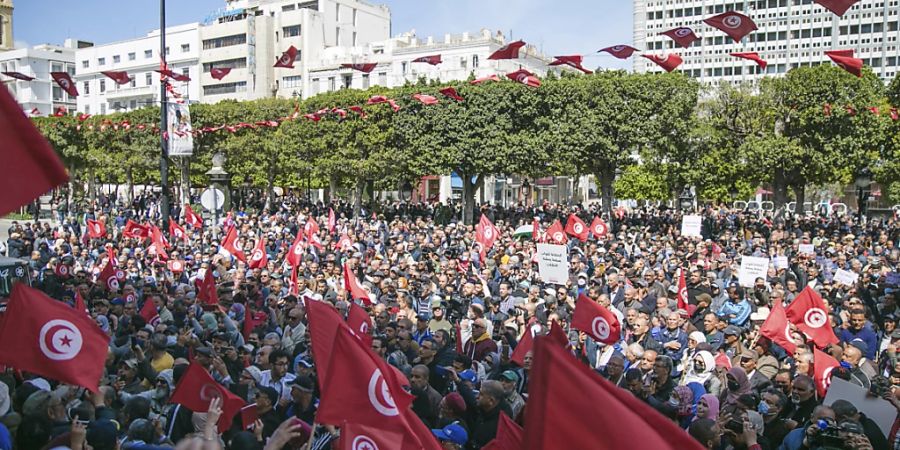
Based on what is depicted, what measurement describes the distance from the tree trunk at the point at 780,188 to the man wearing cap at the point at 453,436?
3571cm

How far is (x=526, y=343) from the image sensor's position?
31.9ft

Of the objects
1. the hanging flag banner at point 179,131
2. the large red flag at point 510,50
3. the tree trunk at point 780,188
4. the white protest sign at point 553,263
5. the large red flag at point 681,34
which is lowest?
the white protest sign at point 553,263

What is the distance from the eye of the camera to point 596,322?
10.8 metres

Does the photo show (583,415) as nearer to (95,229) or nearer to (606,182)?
(95,229)

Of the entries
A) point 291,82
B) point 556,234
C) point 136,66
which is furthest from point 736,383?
point 136,66

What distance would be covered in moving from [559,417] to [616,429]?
0.86 ft

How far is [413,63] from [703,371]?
63507 millimetres

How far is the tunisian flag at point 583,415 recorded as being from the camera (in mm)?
3635

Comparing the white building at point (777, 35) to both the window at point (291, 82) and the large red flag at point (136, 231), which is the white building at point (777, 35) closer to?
the window at point (291, 82)

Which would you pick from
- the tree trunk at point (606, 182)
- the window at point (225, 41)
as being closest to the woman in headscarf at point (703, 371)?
the tree trunk at point (606, 182)

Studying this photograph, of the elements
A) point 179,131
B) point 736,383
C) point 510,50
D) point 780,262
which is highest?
point 510,50

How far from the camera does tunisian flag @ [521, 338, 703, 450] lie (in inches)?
143

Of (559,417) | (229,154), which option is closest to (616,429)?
(559,417)

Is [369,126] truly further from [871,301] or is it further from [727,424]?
[727,424]
